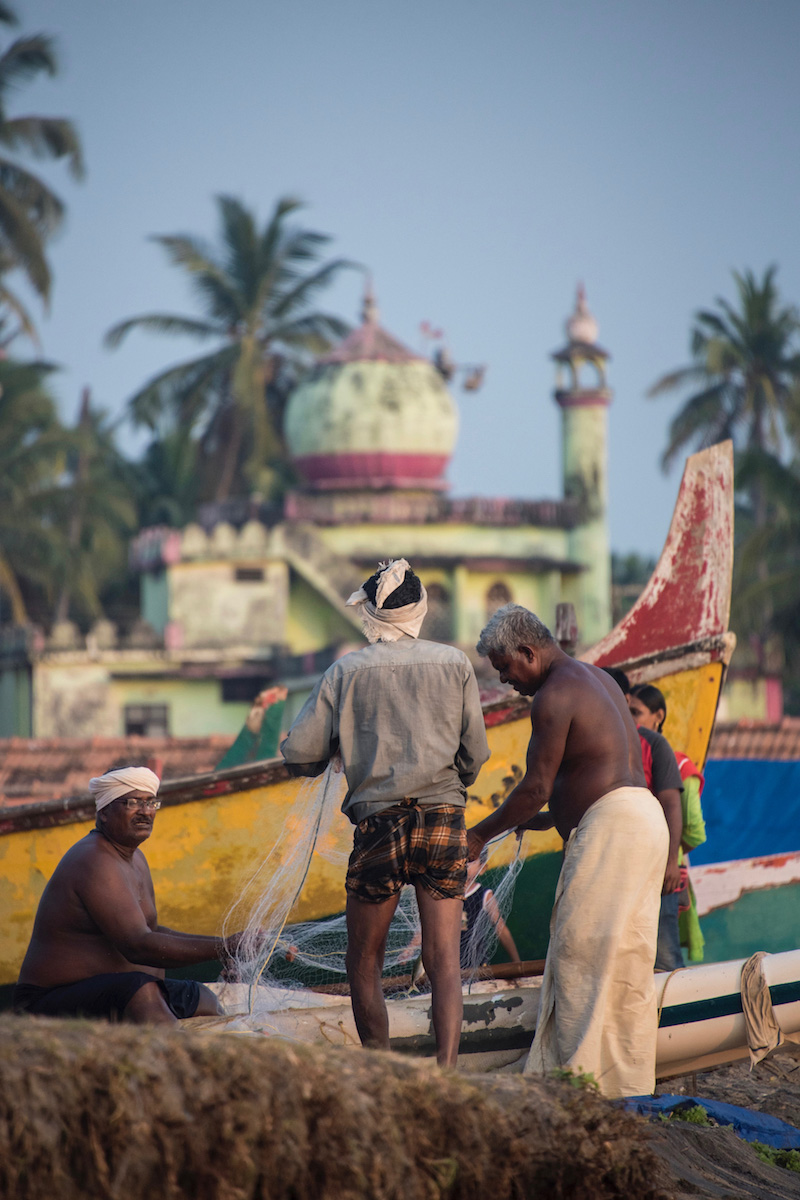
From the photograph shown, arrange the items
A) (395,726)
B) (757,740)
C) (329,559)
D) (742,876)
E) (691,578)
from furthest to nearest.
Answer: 1. (329,559)
2. (757,740)
3. (742,876)
4. (691,578)
5. (395,726)

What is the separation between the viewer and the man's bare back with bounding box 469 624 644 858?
4777mm

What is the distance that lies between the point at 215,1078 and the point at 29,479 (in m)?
30.8

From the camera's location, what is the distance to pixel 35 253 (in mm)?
25422

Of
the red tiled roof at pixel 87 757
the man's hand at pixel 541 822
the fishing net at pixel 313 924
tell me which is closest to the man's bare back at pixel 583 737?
the man's hand at pixel 541 822

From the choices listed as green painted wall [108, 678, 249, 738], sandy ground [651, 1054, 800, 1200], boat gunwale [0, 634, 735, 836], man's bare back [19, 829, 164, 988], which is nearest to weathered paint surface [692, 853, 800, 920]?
boat gunwale [0, 634, 735, 836]

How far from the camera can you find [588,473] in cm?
3372

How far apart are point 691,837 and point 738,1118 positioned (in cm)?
217

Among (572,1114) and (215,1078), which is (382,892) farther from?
(215,1078)

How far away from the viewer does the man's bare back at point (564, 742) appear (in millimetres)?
4777

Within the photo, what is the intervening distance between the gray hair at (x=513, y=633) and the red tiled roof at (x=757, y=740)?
11.3 metres

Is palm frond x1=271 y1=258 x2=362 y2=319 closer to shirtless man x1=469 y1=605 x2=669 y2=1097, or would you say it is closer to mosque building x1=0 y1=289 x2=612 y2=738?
mosque building x1=0 y1=289 x2=612 y2=738

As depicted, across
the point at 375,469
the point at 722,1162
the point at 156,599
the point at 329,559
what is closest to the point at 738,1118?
the point at 722,1162

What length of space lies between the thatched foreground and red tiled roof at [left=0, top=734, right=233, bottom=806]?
34.1ft

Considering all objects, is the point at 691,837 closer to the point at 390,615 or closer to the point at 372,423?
the point at 390,615
